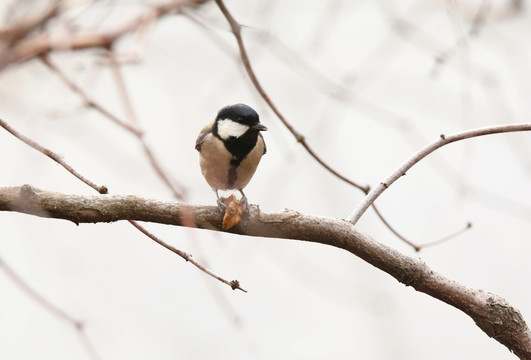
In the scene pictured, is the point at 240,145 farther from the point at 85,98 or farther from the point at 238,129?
the point at 85,98

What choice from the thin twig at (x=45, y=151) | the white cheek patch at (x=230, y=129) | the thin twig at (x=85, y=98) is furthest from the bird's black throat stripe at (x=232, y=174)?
the thin twig at (x=45, y=151)

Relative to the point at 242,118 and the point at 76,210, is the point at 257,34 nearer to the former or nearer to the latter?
the point at 242,118

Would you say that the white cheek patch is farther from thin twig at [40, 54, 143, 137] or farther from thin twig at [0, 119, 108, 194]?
thin twig at [0, 119, 108, 194]

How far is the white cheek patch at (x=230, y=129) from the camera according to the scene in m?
2.83

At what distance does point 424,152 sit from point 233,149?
1.13 meters

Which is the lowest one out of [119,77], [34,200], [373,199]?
[34,200]

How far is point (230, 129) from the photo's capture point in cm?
287

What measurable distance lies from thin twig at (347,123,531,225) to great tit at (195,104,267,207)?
3.21 ft

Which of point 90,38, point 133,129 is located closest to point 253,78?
point 133,129

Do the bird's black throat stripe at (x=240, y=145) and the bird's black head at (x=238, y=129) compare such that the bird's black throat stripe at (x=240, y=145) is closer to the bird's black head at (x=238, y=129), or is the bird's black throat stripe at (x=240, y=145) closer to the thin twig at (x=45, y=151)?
the bird's black head at (x=238, y=129)

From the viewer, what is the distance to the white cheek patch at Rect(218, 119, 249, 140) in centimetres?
283

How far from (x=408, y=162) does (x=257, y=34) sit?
96 cm

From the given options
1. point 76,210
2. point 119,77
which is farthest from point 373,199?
point 119,77

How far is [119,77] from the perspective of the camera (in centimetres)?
251
